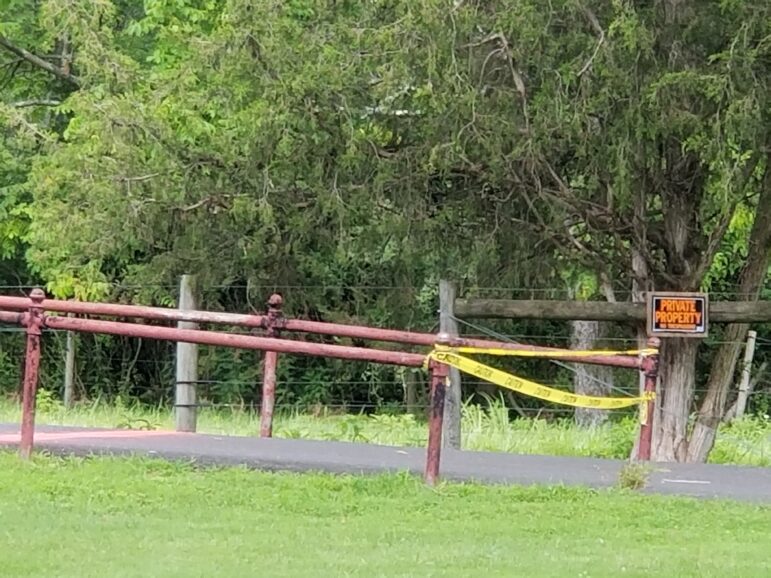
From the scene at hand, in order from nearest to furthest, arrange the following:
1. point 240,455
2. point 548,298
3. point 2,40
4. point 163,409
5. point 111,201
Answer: point 240,455 < point 111,201 < point 548,298 < point 163,409 < point 2,40

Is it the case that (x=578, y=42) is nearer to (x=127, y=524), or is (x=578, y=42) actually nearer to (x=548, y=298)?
(x=548, y=298)

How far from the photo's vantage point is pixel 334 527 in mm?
6941

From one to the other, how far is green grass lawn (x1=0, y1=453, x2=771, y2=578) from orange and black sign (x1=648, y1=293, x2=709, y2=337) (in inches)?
127

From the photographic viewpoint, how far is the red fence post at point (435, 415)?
809 centimetres

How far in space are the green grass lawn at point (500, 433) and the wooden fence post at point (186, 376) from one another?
2.10ft

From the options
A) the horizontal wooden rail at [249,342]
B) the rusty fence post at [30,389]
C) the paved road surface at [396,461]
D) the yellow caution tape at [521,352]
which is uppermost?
the yellow caution tape at [521,352]

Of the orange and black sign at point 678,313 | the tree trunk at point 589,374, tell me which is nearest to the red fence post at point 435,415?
the orange and black sign at point 678,313

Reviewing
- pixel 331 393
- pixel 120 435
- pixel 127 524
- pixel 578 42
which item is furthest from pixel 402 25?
pixel 331 393

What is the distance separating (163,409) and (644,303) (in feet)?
31.4

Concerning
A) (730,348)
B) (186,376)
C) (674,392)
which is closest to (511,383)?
(674,392)

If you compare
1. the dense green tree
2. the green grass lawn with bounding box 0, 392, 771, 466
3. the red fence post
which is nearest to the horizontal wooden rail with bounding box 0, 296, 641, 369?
the red fence post

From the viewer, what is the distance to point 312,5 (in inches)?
469

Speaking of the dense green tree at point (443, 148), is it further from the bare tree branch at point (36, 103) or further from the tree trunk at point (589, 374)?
the bare tree branch at point (36, 103)

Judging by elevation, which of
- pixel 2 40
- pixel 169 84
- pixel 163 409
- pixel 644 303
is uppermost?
pixel 2 40
